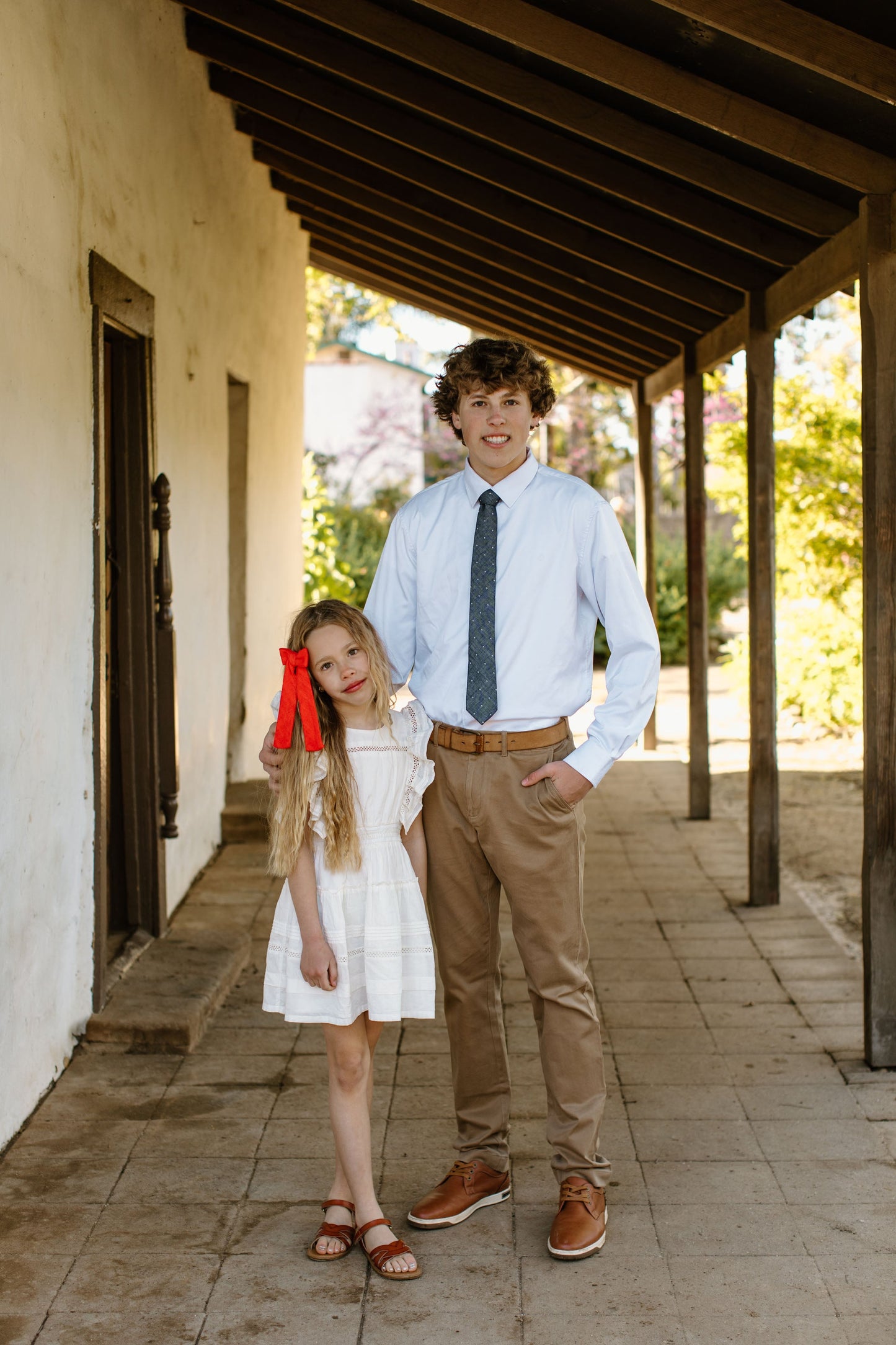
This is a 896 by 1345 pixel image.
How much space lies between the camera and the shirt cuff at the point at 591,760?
9.05 feet

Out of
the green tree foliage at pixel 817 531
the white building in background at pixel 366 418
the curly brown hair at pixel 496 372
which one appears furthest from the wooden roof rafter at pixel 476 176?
the white building in background at pixel 366 418

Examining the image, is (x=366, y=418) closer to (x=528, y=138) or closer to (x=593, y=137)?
(x=528, y=138)

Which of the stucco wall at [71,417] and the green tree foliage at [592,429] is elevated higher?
the green tree foliage at [592,429]

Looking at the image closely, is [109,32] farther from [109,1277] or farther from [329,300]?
[329,300]

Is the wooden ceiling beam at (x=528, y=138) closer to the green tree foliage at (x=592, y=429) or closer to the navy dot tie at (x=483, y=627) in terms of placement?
the navy dot tie at (x=483, y=627)

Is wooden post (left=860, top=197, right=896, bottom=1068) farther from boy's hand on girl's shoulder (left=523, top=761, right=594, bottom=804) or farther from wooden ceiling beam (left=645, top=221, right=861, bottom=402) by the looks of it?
boy's hand on girl's shoulder (left=523, top=761, right=594, bottom=804)

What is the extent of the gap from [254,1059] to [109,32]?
10.4 ft

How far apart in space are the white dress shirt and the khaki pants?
0.37ft

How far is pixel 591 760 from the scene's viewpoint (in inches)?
109

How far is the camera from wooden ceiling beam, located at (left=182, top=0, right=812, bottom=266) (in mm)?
4758

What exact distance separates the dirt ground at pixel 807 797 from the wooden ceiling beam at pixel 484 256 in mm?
2661

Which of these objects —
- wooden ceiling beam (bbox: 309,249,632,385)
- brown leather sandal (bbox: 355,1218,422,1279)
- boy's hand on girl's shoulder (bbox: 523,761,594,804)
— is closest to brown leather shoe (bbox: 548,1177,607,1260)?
brown leather sandal (bbox: 355,1218,422,1279)

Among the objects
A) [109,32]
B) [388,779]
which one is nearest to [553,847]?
[388,779]

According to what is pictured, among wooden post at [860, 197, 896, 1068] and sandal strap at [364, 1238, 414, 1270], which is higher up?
wooden post at [860, 197, 896, 1068]
